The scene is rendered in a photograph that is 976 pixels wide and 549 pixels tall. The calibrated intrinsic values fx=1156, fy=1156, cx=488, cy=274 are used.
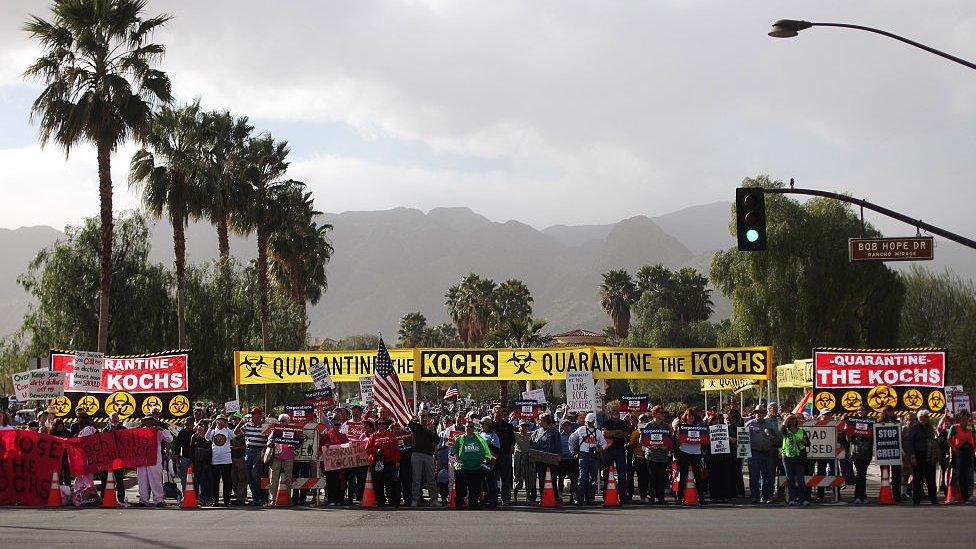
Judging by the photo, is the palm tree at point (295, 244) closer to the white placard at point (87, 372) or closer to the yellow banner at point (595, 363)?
the yellow banner at point (595, 363)

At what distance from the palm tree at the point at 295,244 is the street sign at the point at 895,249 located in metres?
35.8

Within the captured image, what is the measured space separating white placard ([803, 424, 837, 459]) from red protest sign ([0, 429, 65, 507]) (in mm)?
14239

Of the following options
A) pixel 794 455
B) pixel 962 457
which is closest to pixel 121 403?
pixel 794 455

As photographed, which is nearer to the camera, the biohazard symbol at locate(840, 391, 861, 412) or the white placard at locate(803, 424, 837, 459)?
the white placard at locate(803, 424, 837, 459)

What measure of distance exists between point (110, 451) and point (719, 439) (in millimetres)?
11554

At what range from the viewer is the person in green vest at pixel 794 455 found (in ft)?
68.9

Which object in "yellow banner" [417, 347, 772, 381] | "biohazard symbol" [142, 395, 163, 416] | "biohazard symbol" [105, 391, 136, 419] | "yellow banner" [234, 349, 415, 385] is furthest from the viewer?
"yellow banner" [234, 349, 415, 385]

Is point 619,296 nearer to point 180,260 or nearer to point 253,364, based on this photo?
point 180,260

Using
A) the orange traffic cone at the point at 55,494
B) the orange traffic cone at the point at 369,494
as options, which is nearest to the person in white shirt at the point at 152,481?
the orange traffic cone at the point at 55,494

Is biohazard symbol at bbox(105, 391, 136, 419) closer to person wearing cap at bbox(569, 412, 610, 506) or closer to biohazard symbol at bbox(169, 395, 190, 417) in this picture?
biohazard symbol at bbox(169, 395, 190, 417)

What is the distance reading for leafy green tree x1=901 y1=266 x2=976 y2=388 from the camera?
6166 centimetres

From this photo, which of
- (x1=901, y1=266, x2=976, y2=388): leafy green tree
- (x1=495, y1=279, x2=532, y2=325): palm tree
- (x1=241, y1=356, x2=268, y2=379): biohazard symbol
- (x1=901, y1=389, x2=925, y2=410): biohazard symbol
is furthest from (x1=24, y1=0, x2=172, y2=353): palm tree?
(x1=495, y1=279, x2=532, y2=325): palm tree

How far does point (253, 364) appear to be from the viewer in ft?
111

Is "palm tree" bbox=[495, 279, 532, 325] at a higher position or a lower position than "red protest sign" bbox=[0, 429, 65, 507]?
higher
